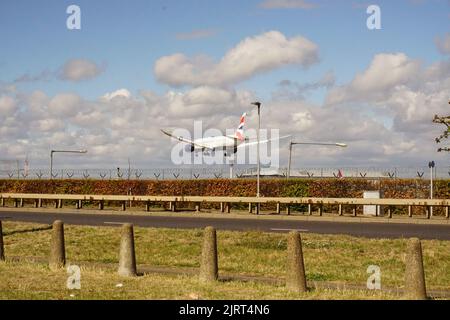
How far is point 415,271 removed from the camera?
416 inches

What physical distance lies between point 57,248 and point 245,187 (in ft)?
83.6

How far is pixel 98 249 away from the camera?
19.4 meters

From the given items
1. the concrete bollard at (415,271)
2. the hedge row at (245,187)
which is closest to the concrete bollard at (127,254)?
the concrete bollard at (415,271)

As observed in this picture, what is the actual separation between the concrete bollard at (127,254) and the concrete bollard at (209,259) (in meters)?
1.61

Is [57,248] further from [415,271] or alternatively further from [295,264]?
[415,271]

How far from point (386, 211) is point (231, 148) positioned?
159ft

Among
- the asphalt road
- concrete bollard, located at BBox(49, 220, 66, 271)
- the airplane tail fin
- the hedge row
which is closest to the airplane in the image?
the airplane tail fin

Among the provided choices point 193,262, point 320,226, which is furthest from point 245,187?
point 193,262

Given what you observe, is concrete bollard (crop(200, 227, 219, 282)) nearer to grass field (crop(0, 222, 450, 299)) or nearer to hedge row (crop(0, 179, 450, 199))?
Result: grass field (crop(0, 222, 450, 299))

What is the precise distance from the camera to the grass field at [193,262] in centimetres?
1135
